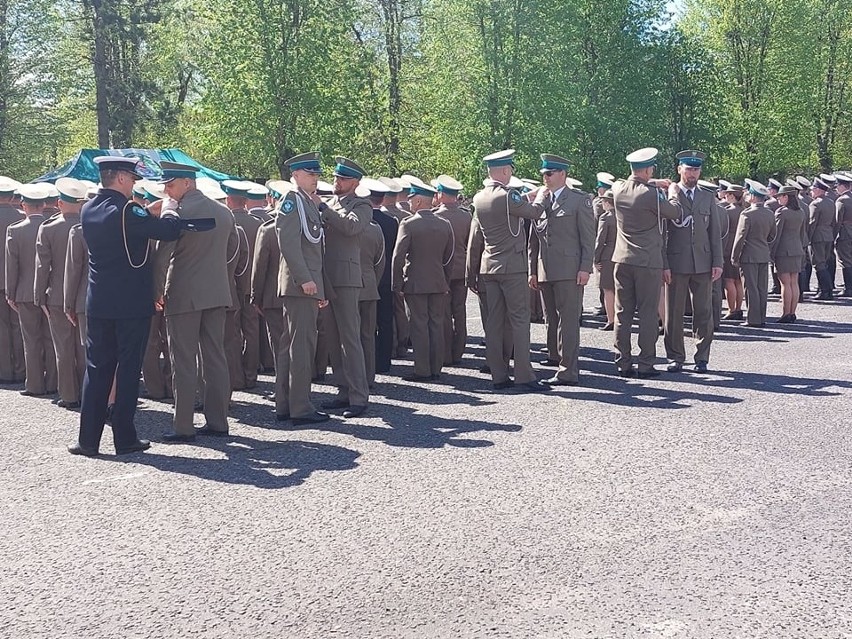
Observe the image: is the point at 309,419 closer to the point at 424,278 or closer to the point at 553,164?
the point at 424,278

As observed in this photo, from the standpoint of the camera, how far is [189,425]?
7.57 meters

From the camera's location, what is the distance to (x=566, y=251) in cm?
963

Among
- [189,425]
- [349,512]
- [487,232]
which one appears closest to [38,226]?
[189,425]

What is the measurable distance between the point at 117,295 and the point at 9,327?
167 inches

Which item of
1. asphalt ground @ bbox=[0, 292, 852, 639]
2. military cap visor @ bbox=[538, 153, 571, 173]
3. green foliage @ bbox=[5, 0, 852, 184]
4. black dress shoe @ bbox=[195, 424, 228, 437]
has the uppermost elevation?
green foliage @ bbox=[5, 0, 852, 184]

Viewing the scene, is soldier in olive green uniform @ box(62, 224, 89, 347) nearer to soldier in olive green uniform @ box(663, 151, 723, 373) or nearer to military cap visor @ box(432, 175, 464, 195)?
military cap visor @ box(432, 175, 464, 195)

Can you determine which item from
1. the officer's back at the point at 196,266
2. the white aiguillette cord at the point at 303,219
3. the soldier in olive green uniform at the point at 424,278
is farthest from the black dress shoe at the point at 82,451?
the soldier in olive green uniform at the point at 424,278

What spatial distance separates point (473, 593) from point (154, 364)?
5.84 m

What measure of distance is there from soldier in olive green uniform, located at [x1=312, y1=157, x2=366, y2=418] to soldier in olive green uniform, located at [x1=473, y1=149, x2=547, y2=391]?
1.55m

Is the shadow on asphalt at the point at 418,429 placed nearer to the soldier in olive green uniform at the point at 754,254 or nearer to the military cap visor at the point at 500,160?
the military cap visor at the point at 500,160

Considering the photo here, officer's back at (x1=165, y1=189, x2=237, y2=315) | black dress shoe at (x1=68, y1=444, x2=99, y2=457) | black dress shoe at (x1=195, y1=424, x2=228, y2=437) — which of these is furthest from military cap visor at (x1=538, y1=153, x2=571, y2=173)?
black dress shoe at (x1=68, y1=444, x2=99, y2=457)

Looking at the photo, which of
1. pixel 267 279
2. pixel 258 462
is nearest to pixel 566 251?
pixel 267 279

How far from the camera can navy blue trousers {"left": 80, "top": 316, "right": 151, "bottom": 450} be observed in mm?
7168

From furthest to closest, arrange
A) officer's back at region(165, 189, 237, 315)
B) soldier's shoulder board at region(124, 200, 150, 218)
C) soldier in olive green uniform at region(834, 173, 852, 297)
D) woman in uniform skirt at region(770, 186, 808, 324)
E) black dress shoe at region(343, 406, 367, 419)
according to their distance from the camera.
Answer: soldier in olive green uniform at region(834, 173, 852, 297)
woman in uniform skirt at region(770, 186, 808, 324)
black dress shoe at region(343, 406, 367, 419)
officer's back at region(165, 189, 237, 315)
soldier's shoulder board at region(124, 200, 150, 218)
